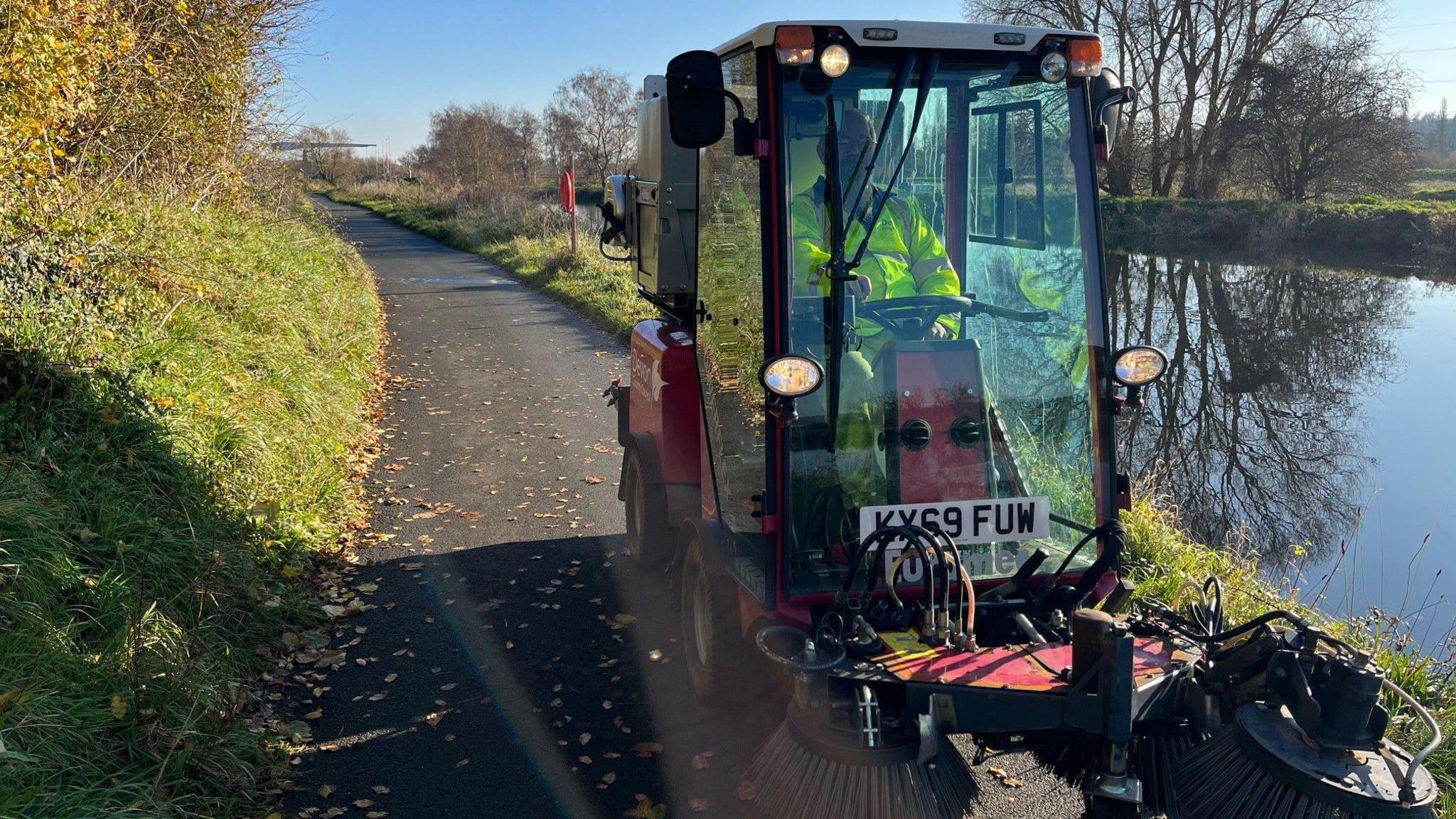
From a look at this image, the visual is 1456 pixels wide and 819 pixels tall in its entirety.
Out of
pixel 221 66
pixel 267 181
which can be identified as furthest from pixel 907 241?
pixel 267 181

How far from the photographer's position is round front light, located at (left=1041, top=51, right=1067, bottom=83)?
3604 millimetres

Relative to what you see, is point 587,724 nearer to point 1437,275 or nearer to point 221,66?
point 221,66

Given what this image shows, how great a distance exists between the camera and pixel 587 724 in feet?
14.5

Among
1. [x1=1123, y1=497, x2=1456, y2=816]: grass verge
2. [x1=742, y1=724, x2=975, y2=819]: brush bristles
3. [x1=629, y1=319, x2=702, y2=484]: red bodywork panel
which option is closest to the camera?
[x1=742, y1=724, x2=975, y2=819]: brush bristles

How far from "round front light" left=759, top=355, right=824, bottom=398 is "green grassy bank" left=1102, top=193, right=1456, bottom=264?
25032 millimetres

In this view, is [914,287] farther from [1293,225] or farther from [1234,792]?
[1293,225]

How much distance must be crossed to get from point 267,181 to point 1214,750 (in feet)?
53.1

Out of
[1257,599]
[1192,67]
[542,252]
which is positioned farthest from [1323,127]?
[1257,599]

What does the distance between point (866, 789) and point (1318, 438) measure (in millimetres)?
9222

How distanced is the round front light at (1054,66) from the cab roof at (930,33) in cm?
7

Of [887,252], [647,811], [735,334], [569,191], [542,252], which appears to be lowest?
[647,811]

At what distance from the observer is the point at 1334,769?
2.73 metres

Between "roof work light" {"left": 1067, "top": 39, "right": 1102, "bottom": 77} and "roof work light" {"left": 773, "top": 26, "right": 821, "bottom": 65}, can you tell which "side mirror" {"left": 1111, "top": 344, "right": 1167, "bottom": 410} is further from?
"roof work light" {"left": 773, "top": 26, "right": 821, "bottom": 65}

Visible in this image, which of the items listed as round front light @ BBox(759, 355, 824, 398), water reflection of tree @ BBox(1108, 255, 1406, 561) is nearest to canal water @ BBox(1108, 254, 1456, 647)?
water reflection of tree @ BBox(1108, 255, 1406, 561)
